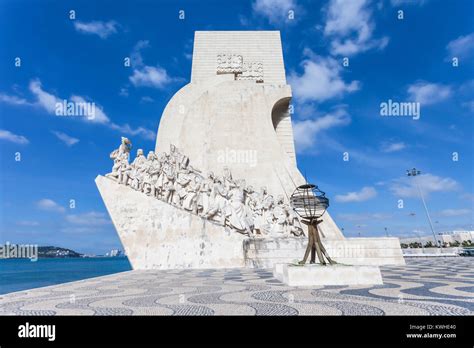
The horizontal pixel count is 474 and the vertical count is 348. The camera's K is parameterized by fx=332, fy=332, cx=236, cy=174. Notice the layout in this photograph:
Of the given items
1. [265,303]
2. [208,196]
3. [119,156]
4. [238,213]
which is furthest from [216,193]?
[265,303]

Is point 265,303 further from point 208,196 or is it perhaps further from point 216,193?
point 208,196

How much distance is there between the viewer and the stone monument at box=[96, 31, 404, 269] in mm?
11086

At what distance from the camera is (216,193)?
12305 millimetres

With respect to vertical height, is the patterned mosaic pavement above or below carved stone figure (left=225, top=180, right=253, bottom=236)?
below

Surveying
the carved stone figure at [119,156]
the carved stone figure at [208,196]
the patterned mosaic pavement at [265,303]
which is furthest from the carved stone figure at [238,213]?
the patterned mosaic pavement at [265,303]

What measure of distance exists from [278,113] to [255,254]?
39.3 feet

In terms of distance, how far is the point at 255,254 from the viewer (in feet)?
34.8

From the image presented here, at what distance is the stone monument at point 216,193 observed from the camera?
11086mm

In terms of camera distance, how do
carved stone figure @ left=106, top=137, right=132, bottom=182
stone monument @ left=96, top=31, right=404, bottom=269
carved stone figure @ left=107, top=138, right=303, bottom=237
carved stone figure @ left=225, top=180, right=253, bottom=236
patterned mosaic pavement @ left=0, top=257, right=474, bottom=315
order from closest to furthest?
1. patterned mosaic pavement @ left=0, top=257, right=474, bottom=315
2. stone monument @ left=96, top=31, right=404, bottom=269
3. carved stone figure @ left=225, top=180, right=253, bottom=236
4. carved stone figure @ left=107, top=138, right=303, bottom=237
5. carved stone figure @ left=106, top=137, right=132, bottom=182

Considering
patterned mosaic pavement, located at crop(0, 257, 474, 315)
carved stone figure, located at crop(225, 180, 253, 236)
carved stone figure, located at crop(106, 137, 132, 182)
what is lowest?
patterned mosaic pavement, located at crop(0, 257, 474, 315)

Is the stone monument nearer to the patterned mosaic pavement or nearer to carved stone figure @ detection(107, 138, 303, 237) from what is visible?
carved stone figure @ detection(107, 138, 303, 237)

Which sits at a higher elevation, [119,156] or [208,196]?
[119,156]

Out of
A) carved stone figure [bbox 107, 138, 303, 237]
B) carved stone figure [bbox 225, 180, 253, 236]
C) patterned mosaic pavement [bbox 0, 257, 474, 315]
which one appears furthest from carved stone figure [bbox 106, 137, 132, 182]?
patterned mosaic pavement [bbox 0, 257, 474, 315]
